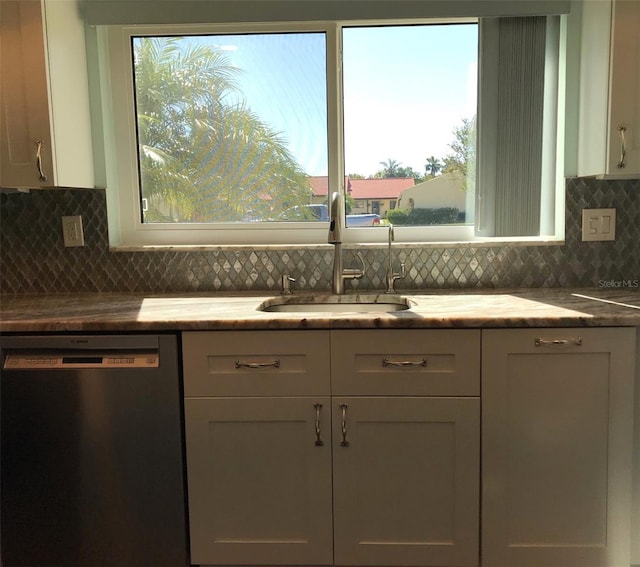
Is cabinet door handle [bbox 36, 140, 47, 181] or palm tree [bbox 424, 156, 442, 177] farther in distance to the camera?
palm tree [bbox 424, 156, 442, 177]

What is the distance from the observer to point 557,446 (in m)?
1.62

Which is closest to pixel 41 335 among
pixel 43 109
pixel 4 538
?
pixel 4 538

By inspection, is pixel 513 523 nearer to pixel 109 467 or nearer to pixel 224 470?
pixel 224 470

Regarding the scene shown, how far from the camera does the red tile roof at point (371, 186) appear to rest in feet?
7.36

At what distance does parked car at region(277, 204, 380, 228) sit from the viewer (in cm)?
227

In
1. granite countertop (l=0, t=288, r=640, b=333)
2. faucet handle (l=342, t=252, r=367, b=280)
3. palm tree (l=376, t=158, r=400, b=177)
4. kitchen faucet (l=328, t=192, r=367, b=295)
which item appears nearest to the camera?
granite countertop (l=0, t=288, r=640, b=333)

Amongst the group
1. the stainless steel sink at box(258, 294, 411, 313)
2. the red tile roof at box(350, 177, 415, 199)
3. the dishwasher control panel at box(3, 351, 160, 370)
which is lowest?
the dishwasher control panel at box(3, 351, 160, 370)

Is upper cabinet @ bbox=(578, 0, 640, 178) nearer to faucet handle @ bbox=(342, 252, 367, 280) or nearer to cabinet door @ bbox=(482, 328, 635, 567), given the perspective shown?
cabinet door @ bbox=(482, 328, 635, 567)

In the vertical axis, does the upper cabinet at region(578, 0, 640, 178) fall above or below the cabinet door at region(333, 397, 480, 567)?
above

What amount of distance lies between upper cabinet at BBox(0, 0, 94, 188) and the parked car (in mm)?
857

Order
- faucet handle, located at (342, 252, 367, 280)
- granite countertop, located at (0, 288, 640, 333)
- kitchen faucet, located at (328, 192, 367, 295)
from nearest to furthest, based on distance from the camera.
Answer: granite countertop, located at (0, 288, 640, 333), kitchen faucet, located at (328, 192, 367, 295), faucet handle, located at (342, 252, 367, 280)

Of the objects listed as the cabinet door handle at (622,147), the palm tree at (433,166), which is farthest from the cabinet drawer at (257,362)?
the cabinet door handle at (622,147)

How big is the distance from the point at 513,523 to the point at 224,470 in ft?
2.96

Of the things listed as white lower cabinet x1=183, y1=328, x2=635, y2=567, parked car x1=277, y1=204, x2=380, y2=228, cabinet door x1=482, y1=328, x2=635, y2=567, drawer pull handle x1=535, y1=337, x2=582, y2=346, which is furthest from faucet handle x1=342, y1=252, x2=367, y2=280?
drawer pull handle x1=535, y1=337, x2=582, y2=346
